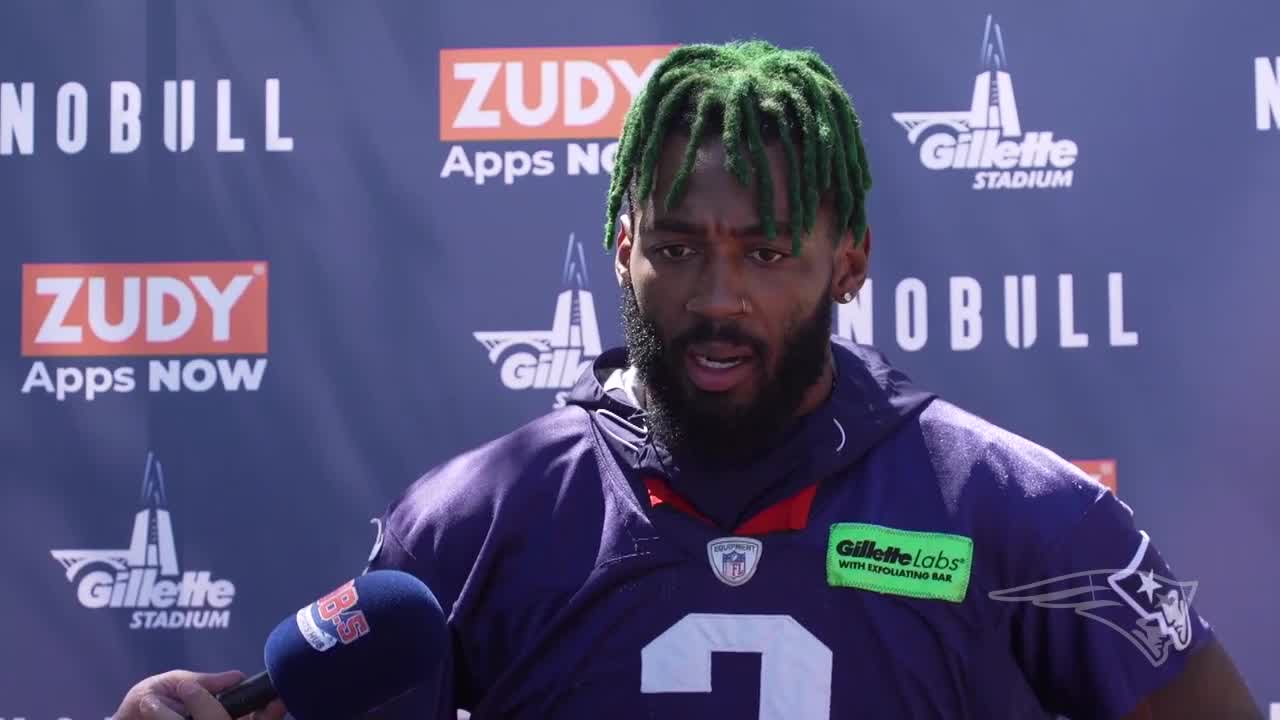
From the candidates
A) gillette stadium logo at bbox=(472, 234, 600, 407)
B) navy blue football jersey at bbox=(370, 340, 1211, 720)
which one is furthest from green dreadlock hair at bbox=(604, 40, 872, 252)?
gillette stadium logo at bbox=(472, 234, 600, 407)

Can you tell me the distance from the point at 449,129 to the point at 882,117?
0.81m

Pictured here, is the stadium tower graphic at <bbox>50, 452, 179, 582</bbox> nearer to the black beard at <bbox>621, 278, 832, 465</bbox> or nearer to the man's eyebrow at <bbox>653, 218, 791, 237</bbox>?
the black beard at <bbox>621, 278, 832, 465</bbox>

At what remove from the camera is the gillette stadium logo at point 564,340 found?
241 cm

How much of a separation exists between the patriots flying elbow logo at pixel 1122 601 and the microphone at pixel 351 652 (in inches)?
22.0

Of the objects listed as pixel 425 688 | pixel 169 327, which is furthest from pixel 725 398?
pixel 169 327

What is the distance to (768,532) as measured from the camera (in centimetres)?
132

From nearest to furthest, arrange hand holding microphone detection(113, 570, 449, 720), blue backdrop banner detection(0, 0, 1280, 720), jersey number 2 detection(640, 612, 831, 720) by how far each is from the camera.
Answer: hand holding microphone detection(113, 570, 449, 720), jersey number 2 detection(640, 612, 831, 720), blue backdrop banner detection(0, 0, 1280, 720)

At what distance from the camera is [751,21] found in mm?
2410

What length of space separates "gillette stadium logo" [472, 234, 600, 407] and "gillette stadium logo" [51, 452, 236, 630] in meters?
0.66

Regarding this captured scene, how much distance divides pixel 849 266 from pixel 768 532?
32cm

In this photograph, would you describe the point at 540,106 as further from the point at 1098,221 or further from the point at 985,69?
the point at 1098,221

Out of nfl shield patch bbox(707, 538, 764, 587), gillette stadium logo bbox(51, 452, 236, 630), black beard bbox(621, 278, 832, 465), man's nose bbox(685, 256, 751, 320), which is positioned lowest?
gillette stadium logo bbox(51, 452, 236, 630)

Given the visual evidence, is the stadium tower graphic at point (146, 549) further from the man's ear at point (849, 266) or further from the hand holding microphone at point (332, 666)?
the man's ear at point (849, 266)

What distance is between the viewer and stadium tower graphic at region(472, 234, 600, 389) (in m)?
2.41
